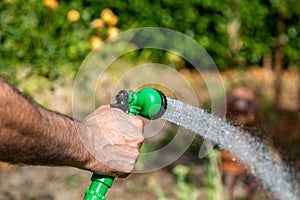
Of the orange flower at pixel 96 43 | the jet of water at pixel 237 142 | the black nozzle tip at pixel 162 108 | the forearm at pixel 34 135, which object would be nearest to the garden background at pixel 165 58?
the orange flower at pixel 96 43

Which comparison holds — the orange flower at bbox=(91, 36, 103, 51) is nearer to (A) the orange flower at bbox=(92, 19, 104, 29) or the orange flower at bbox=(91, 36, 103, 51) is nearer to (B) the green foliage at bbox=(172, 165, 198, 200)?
(A) the orange flower at bbox=(92, 19, 104, 29)

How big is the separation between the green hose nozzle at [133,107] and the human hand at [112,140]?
22 mm

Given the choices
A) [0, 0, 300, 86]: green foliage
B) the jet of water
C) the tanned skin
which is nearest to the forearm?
the tanned skin

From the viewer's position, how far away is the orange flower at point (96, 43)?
4801 millimetres

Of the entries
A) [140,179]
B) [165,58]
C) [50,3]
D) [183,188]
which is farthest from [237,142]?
[165,58]

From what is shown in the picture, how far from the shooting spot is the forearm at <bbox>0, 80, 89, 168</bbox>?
5.33 feet

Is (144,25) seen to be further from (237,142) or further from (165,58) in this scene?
(237,142)

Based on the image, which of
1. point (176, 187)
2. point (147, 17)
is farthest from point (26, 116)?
point (147, 17)

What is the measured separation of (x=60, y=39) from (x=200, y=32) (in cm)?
142

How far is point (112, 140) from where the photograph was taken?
1.96 m

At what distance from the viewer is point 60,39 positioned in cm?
502

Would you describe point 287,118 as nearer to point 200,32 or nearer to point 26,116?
point 200,32

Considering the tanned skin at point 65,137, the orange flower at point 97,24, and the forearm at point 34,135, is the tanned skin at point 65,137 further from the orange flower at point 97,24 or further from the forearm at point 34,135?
the orange flower at point 97,24

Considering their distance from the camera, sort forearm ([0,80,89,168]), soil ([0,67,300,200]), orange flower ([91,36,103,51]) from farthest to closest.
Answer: orange flower ([91,36,103,51]) < soil ([0,67,300,200]) < forearm ([0,80,89,168])
